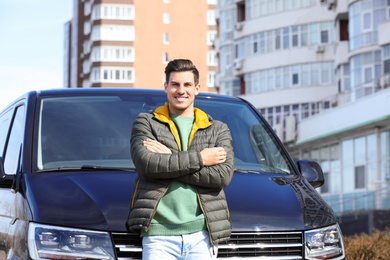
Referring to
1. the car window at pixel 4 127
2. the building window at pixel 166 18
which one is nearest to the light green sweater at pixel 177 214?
the car window at pixel 4 127

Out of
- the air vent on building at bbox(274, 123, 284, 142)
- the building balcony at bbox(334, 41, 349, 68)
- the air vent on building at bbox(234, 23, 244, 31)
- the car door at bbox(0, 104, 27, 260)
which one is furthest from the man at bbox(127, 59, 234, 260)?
the air vent on building at bbox(234, 23, 244, 31)

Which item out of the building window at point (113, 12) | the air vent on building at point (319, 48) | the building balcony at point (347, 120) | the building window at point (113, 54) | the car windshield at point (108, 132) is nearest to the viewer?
the car windshield at point (108, 132)

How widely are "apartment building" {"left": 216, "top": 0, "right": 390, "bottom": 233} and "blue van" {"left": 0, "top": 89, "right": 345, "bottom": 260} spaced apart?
80.0ft

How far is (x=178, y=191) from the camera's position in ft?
13.3

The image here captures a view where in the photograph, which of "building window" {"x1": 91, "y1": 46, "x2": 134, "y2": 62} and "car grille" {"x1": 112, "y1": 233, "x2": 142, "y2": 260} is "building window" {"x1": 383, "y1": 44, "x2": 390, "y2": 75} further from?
"building window" {"x1": 91, "y1": 46, "x2": 134, "y2": 62}

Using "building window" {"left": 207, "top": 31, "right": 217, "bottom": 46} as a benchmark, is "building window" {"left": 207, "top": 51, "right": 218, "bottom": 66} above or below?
below

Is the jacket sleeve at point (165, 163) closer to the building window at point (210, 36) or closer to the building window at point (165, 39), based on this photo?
the building window at point (210, 36)

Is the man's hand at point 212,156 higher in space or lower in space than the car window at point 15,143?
lower

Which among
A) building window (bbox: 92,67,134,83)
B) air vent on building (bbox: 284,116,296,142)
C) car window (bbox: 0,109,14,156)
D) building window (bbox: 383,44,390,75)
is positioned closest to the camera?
car window (bbox: 0,109,14,156)

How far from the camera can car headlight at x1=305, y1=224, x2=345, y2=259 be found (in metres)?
4.50

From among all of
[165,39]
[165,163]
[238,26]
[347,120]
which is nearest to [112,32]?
[165,39]

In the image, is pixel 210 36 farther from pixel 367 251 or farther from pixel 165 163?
pixel 165 163

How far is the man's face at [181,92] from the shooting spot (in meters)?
4.19

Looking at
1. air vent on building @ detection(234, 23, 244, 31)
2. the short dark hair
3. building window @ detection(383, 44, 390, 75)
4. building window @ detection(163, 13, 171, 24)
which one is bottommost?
the short dark hair
